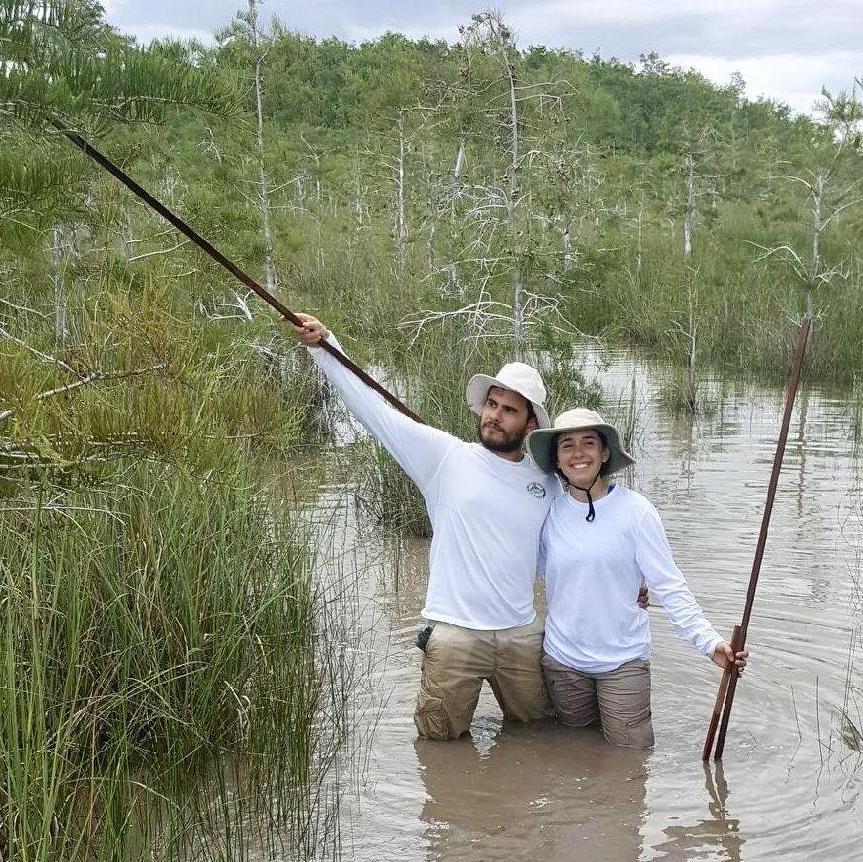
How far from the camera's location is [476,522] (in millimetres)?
4824

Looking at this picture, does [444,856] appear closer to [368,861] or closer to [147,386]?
[368,861]

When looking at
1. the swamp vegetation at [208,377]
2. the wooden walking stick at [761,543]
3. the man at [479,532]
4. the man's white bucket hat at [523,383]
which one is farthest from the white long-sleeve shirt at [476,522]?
the wooden walking stick at [761,543]

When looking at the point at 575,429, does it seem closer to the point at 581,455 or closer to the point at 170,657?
the point at 581,455

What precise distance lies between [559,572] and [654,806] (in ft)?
3.02

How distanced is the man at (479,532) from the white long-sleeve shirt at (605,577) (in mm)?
131

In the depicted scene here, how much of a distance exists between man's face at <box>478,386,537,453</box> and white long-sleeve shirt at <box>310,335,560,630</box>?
54 millimetres

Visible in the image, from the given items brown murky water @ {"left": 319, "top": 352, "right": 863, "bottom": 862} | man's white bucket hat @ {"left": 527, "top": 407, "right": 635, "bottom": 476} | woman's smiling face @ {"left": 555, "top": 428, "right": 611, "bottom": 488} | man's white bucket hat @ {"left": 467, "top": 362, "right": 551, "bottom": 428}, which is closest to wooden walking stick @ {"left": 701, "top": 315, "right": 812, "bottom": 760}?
brown murky water @ {"left": 319, "top": 352, "right": 863, "bottom": 862}

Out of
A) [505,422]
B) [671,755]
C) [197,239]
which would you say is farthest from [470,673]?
[197,239]

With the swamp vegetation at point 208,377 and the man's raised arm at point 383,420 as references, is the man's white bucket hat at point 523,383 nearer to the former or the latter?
the man's raised arm at point 383,420

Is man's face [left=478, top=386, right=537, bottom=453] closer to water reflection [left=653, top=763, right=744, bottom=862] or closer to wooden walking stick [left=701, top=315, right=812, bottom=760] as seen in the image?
wooden walking stick [left=701, top=315, right=812, bottom=760]

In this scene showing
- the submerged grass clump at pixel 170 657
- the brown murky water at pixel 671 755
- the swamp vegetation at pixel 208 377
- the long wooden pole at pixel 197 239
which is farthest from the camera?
the brown murky water at pixel 671 755

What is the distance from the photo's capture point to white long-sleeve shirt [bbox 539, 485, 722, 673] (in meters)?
4.64

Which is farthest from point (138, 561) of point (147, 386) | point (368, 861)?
point (368, 861)

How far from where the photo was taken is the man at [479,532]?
4.82 meters
